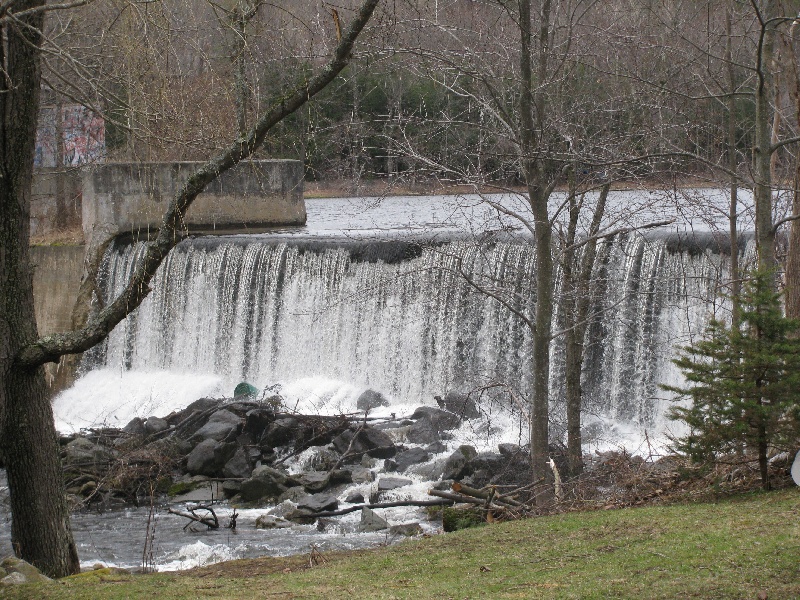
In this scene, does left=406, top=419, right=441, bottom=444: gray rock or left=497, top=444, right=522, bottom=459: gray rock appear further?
left=406, top=419, right=441, bottom=444: gray rock

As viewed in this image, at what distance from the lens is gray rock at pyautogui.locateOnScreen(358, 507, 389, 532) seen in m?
10.3

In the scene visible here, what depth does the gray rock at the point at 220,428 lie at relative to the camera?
13.4m

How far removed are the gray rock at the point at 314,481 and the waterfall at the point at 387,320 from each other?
9.81 feet

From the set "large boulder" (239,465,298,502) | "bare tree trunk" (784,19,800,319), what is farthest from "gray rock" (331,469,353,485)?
"bare tree trunk" (784,19,800,319)

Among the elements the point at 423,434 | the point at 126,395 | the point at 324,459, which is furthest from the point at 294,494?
the point at 126,395

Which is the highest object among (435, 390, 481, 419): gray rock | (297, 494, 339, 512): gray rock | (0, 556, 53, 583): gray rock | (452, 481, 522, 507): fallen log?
(0, 556, 53, 583): gray rock

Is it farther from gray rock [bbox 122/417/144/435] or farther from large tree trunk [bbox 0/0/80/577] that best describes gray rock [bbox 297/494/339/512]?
large tree trunk [bbox 0/0/80/577]

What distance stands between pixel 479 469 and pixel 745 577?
7.31 m

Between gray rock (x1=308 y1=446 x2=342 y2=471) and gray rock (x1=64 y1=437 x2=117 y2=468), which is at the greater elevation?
gray rock (x1=64 y1=437 x2=117 y2=468)

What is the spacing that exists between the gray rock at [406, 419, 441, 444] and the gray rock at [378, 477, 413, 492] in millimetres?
1378

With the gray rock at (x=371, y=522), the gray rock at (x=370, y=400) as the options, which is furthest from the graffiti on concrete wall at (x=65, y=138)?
the gray rock at (x=371, y=522)

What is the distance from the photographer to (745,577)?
4.78 metres

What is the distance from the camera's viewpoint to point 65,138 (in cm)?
1880

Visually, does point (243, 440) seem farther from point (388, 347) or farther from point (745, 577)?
point (745, 577)
